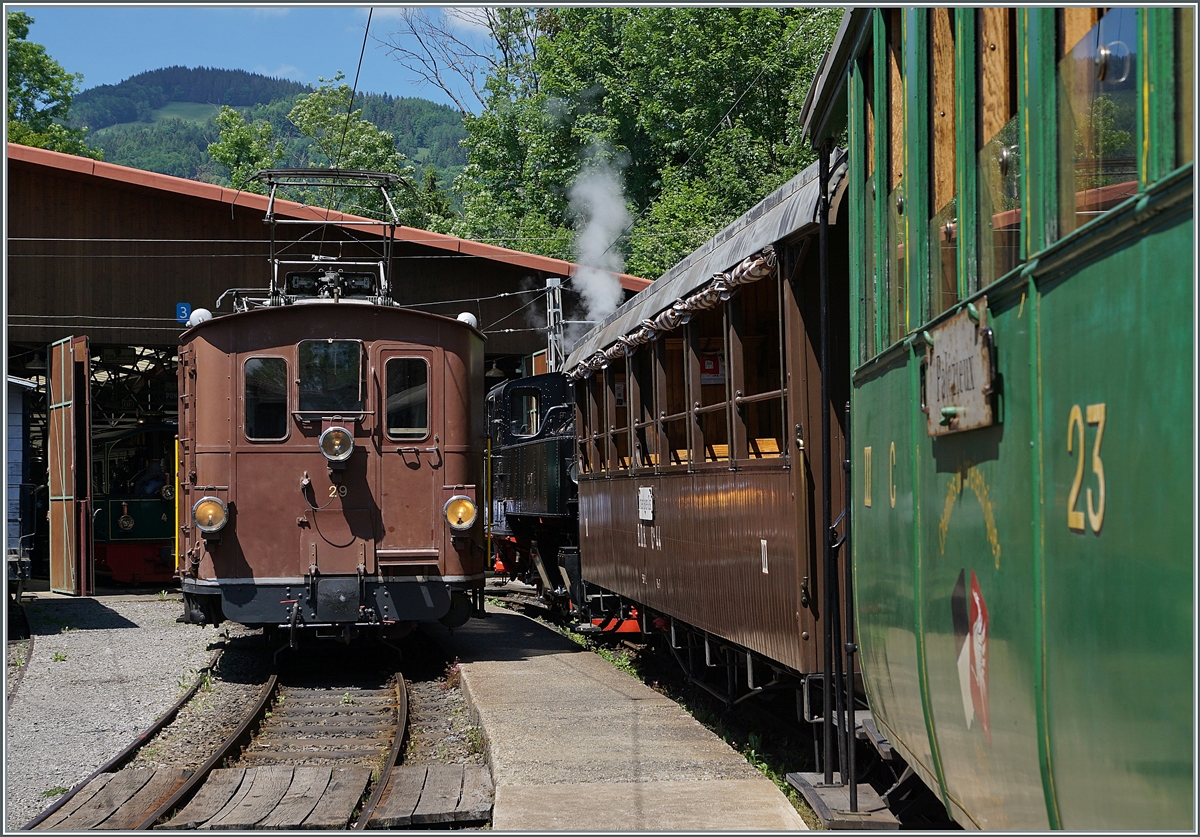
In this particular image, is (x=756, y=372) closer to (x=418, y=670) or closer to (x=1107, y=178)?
(x=1107, y=178)

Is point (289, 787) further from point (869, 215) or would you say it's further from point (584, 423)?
point (584, 423)

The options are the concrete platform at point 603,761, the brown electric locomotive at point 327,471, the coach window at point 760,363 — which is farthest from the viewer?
the brown electric locomotive at point 327,471

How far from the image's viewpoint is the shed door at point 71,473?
46.3 feet

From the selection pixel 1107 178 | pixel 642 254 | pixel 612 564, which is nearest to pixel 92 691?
pixel 612 564

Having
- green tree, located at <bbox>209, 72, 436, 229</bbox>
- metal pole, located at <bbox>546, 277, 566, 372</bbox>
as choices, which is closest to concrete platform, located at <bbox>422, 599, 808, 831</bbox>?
metal pole, located at <bbox>546, 277, 566, 372</bbox>

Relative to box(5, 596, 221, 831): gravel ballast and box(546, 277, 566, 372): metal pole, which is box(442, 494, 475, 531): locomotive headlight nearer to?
box(5, 596, 221, 831): gravel ballast

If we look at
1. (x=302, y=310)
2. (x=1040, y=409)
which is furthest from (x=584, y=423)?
(x=1040, y=409)

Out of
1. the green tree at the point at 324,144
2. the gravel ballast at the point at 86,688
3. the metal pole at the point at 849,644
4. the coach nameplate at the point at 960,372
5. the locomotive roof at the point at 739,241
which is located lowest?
the gravel ballast at the point at 86,688

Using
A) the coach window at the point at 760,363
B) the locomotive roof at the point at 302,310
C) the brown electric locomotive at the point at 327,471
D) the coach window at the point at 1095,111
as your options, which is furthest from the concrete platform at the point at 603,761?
the coach window at the point at 1095,111

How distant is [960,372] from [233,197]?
19.5m

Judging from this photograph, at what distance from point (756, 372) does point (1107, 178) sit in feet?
17.3

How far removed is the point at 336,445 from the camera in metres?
11.1

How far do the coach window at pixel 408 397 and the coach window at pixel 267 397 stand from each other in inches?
36.5

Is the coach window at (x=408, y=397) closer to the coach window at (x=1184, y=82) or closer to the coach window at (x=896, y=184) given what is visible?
the coach window at (x=896, y=184)
